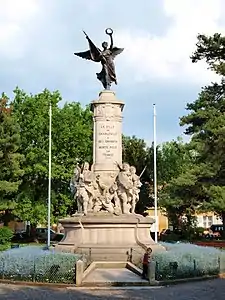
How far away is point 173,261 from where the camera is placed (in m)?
19.2

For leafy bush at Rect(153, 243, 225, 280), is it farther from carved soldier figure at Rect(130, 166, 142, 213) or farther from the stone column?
the stone column

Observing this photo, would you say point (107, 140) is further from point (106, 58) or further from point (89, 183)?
point (106, 58)

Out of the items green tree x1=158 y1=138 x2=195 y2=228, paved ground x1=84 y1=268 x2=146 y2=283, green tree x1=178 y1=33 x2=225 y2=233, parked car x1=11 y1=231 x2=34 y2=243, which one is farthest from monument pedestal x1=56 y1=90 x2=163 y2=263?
parked car x1=11 y1=231 x2=34 y2=243

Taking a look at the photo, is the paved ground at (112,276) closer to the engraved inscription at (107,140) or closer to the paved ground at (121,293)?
the paved ground at (121,293)

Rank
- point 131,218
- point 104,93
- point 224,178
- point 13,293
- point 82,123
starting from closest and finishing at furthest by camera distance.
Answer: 1. point 13,293
2. point 131,218
3. point 104,93
4. point 224,178
5. point 82,123

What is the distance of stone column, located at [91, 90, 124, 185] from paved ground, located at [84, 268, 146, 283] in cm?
589

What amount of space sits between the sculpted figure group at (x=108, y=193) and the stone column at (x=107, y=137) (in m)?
0.89

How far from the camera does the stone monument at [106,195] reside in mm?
22406

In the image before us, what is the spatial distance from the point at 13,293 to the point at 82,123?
33229 mm

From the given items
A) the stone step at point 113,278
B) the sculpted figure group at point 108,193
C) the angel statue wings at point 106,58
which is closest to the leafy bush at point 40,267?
the stone step at point 113,278

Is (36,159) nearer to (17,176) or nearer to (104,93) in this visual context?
(17,176)

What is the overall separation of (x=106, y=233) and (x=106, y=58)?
892 centimetres

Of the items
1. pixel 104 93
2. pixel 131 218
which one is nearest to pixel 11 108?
pixel 104 93

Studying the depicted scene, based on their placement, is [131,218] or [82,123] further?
[82,123]
